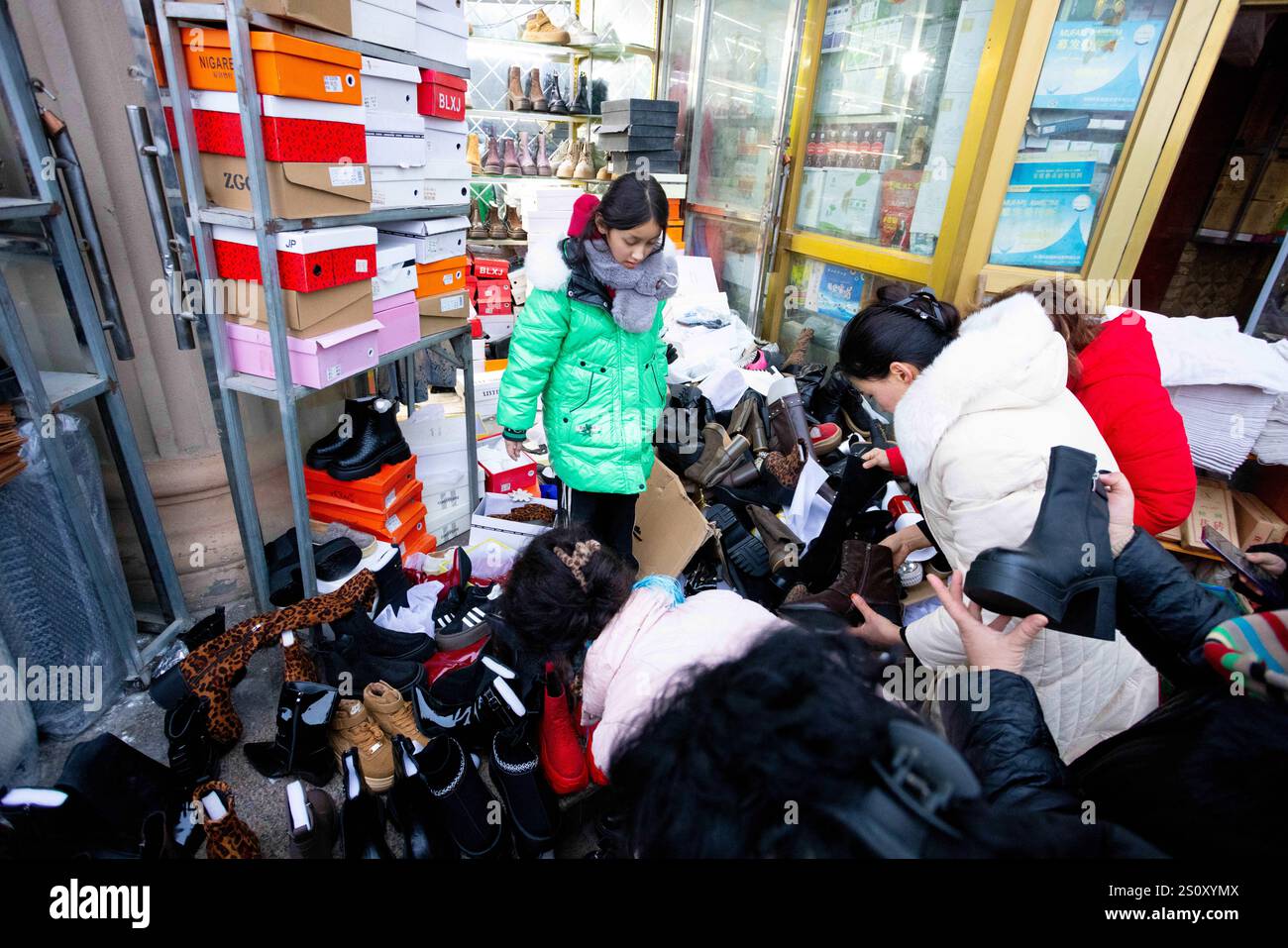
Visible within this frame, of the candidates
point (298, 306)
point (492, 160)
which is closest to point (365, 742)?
point (298, 306)

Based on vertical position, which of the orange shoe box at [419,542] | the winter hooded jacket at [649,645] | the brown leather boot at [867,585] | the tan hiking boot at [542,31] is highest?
the tan hiking boot at [542,31]

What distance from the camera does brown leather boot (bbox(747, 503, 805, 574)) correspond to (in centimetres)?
250

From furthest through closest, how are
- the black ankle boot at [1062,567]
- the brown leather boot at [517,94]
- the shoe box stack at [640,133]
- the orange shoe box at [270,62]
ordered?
1. the brown leather boot at [517,94]
2. the shoe box stack at [640,133]
3. the orange shoe box at [270,62]
4. the black ankle boot at [1062,567]

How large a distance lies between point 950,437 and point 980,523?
204mm

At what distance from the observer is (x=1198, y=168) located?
4.12 metres

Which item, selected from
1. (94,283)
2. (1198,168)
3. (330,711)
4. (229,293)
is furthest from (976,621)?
(1198,168)

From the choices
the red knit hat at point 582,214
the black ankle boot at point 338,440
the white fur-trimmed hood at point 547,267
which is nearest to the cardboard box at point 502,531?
the black ankle boot at point 338,440

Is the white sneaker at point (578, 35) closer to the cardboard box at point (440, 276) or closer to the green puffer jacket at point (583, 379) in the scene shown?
the cardboard box at point (440, 276)

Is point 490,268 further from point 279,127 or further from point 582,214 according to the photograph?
point 279,127

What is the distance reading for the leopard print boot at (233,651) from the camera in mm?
1773

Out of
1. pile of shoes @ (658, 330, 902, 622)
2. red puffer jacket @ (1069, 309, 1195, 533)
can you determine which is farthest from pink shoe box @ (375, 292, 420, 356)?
red puffer jacket @ (1069, 309, 1195, 533)

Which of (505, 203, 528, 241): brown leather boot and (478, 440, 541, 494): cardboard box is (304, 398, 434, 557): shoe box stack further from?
(505, 203, 528, 241): brown leather boot

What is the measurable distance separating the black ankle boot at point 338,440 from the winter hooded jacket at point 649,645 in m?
1.63
